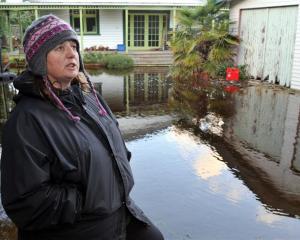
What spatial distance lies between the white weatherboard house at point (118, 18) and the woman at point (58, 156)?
21853 mm

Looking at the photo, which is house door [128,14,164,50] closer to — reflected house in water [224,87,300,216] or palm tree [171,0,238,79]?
palm tree [171,0,238,79]

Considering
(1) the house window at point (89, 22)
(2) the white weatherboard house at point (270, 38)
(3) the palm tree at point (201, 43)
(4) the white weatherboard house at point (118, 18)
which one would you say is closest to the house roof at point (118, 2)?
(4) the white weatherboard house at point (118, 18)

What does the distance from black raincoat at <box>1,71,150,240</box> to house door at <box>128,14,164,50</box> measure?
24324 mm

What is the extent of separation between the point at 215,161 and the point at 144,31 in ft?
68.7

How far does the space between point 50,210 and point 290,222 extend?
318 centimetres

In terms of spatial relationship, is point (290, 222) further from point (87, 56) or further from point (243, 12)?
point (87, 56)

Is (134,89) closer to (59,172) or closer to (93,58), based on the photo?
(93,58)

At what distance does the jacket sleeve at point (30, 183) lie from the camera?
5.69 ft

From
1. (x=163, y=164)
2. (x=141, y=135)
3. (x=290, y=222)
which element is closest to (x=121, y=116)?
(x=141, y=135)

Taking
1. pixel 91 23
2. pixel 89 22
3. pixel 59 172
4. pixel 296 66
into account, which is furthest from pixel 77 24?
pixel 59 172

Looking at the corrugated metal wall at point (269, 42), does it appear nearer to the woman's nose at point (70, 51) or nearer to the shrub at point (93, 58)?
the shrub at point (93, 58)

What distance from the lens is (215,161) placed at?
6082 millimetres

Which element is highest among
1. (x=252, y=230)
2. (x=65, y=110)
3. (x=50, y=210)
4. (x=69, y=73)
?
(x=69, y=73)

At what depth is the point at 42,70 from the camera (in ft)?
6.24
